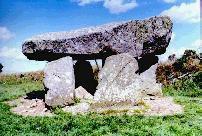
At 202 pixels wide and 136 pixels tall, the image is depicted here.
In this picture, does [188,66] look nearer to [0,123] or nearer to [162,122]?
[162,122]

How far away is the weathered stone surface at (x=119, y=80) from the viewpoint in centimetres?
1573

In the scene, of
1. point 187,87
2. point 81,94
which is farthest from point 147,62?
point 81,94

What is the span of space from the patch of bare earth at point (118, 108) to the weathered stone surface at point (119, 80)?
72 cm

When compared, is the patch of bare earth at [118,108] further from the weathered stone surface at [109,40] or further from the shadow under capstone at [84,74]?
the shadow under capstone at [84,74]

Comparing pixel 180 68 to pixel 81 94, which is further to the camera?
pixel 180 68

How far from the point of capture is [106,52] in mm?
17219

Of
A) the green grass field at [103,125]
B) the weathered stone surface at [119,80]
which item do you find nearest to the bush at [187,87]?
the weathered stone surface at [119,80]

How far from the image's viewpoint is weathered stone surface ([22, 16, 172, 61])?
16.8m

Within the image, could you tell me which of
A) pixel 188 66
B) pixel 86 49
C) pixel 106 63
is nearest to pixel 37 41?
pixel 86 49

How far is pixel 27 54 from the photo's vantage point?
18.1 meters

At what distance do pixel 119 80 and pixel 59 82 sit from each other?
8.60 ft

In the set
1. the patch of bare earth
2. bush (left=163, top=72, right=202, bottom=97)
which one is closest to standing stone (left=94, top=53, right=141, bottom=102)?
the patch of bare earth

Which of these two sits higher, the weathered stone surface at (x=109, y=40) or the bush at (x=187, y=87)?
the weathered stone surface at (x=109, y=40)

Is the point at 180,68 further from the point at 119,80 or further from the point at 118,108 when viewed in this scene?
the point at 118,108
